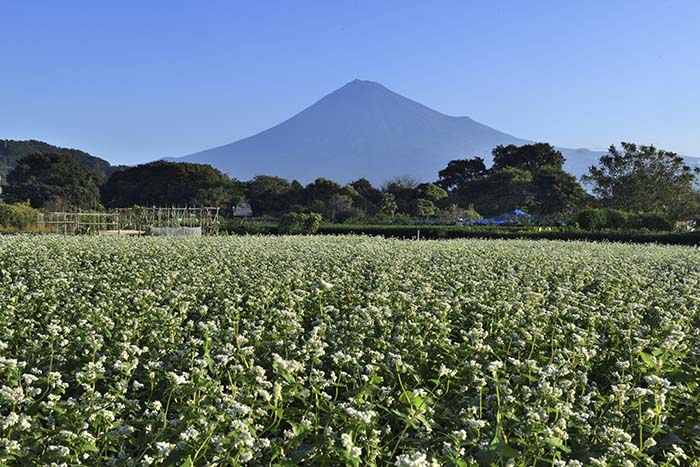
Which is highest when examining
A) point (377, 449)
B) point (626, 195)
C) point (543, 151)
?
point (543, 151)

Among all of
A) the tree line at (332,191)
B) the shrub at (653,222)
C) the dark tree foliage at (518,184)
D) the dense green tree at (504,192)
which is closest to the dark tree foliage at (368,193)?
the tree line at (332,191)

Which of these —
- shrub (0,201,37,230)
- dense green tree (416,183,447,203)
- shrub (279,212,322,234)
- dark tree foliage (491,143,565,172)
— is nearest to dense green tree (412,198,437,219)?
dense green tree (416,183,447,203)

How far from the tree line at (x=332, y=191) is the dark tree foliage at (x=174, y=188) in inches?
3.9

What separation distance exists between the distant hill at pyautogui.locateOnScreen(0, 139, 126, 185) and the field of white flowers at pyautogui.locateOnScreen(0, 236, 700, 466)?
81.8m

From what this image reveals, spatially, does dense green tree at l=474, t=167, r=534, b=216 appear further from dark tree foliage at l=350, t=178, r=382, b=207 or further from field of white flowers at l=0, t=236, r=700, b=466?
field of white flowers at l=0, t=236, r=700, b=466

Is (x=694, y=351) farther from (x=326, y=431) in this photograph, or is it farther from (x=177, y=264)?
(x=177, y=264)

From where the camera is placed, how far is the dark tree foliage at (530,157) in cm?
7031

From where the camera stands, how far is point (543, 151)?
70.5 metres

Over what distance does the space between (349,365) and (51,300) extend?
3758mm

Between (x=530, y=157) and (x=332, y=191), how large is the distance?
26.5 m

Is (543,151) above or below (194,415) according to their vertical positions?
above

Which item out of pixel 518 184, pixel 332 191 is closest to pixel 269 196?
pixel 332 191

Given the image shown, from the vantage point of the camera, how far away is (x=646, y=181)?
4625 cm

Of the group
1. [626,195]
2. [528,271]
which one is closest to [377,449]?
[528,271]
